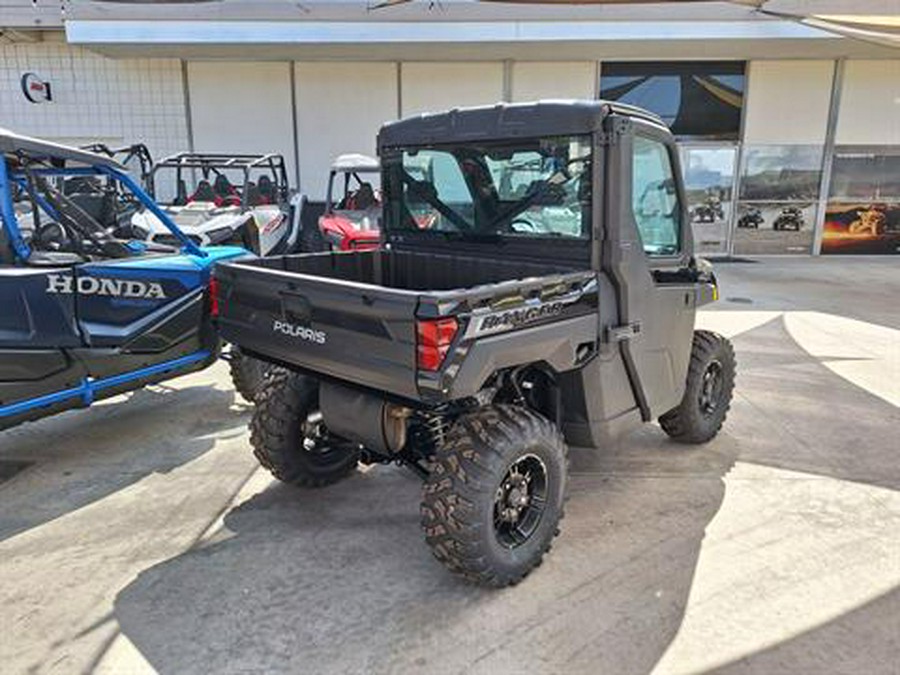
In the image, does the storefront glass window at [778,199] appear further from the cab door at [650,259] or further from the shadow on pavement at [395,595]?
the shadow on pavement at [395,595]

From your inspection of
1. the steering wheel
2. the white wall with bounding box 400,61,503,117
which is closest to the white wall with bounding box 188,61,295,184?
the white wall with bounding box 400,61,503,117

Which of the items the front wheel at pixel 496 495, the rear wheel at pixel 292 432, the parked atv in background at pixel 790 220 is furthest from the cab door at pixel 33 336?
the parked atv in background at pixel 790 220

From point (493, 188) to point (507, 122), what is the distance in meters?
0.35

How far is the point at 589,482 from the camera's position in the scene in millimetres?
3691

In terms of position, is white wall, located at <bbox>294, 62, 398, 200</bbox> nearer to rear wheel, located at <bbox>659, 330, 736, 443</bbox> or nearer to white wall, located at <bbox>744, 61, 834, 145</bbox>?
white wall, located at <bbox>744, 61, 834, 145</bbox>

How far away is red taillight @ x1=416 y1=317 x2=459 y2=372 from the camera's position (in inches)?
89.9

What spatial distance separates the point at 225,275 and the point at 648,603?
7.90 feet

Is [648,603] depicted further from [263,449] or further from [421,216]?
[421,216]

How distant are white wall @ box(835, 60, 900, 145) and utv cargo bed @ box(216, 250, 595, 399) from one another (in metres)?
12.6

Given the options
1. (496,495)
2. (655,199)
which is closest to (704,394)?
(655,199)

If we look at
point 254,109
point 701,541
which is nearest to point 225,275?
point 701,541

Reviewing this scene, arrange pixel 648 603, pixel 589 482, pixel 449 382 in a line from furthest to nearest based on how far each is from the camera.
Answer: pixel 589 482 < pixel 648 603 < pixel 449 382

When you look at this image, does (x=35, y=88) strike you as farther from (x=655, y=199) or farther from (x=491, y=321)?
(x=491, y=321)

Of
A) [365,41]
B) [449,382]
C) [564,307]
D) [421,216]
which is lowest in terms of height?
[449,382]
